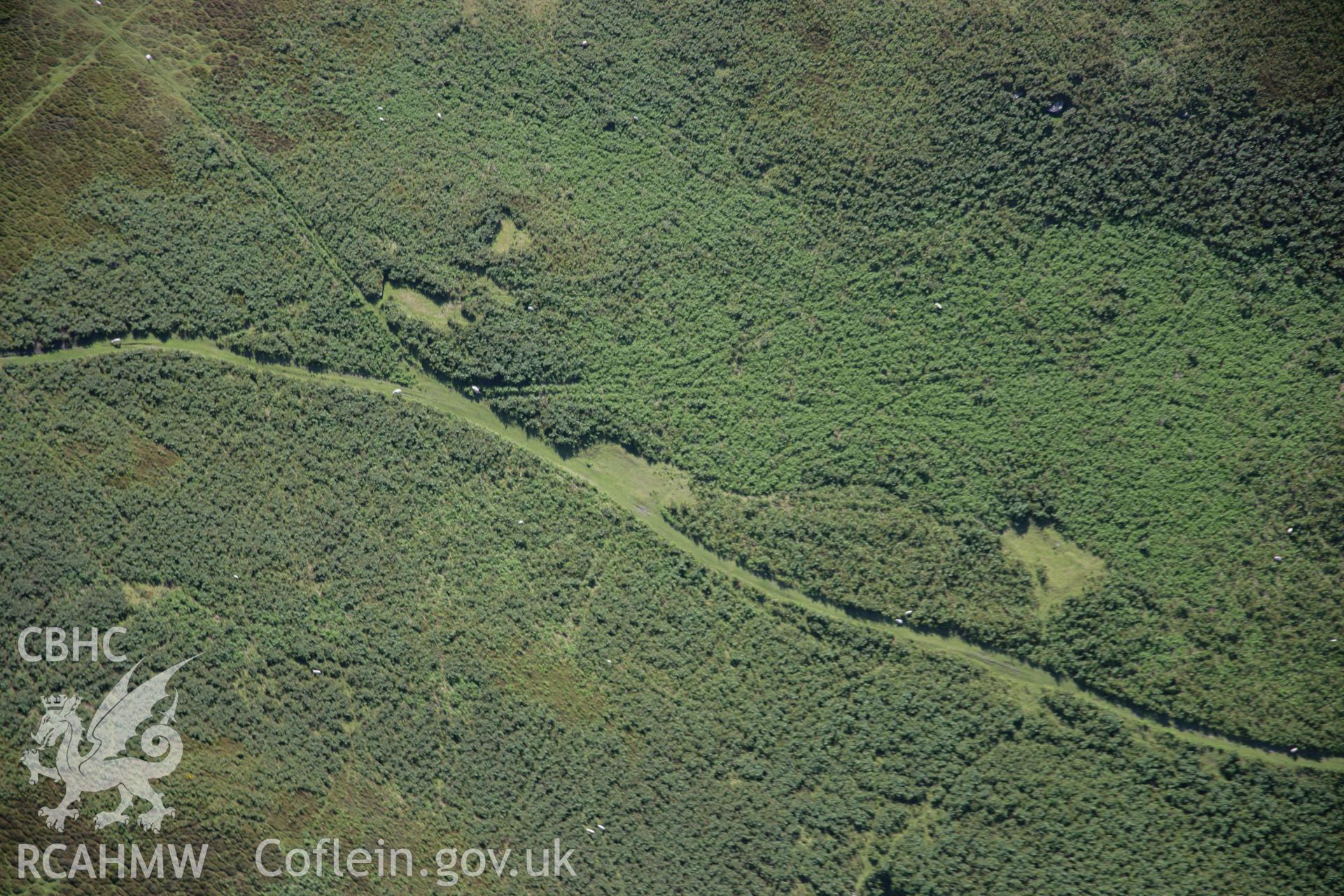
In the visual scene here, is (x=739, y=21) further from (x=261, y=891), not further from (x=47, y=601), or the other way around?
(x=261, y=891)

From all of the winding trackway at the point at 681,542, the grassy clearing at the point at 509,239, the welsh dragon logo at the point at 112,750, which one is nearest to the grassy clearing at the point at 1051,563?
the winding trackway at the point at 681,542

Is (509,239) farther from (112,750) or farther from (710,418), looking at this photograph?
(112,750)

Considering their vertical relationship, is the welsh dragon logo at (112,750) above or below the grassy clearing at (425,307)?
below

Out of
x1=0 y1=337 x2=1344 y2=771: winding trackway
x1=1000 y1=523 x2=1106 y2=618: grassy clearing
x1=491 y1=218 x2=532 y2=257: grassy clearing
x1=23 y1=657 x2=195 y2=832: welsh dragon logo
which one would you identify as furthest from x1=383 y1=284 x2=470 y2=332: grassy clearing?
x1=1000 y1=523 x2=1106 y2=618: grassy clearing

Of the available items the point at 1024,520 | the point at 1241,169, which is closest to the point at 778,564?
the point at 1024,520

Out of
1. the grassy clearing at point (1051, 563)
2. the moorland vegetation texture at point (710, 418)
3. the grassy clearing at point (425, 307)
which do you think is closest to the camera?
the moorland vegetation texture at point (710, 418)

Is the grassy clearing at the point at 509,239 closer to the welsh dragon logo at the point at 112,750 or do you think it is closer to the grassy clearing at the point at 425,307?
the grassy clearing at the point at 425,307

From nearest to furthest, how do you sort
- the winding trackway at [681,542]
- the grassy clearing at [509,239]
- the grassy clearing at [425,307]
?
the winding trackway at [681,542], the grassy clearing at [425,307], the grassy clearing at [509,239]

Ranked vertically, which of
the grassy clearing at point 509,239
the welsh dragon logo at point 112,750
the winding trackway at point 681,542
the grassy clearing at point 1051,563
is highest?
the grassy clearing at point 509,239
